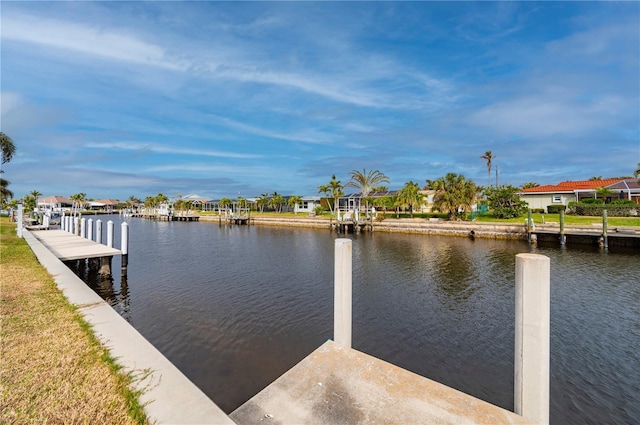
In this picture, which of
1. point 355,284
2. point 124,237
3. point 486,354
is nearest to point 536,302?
point 486,354

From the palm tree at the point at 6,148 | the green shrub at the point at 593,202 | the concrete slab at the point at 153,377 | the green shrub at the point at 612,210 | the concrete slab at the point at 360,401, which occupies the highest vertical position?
the palm tree at the point at 6,148

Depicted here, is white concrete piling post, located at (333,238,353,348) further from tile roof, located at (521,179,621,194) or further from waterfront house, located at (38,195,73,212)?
waterfront house, located at (38,195,73,212)

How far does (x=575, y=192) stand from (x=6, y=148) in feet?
213

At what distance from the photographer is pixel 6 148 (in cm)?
2978

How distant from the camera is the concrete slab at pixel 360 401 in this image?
11.2ft

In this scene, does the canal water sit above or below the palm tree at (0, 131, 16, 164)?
below

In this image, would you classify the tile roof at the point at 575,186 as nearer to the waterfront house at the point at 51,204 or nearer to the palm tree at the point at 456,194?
the palm tree at the point at 456,194

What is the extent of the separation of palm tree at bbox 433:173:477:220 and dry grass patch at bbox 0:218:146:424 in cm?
3792

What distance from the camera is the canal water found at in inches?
263

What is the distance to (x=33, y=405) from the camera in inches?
134

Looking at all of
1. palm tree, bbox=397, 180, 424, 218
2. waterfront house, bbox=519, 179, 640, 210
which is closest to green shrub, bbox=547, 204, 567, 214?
waterfront house, bbox=519, 179, 640, 210

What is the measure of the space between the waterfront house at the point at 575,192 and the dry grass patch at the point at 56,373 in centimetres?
4949

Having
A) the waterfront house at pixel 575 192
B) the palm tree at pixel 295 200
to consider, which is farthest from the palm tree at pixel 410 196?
the palm tree at pixel 295 200

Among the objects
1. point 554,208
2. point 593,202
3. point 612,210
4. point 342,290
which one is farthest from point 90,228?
point 593,202
